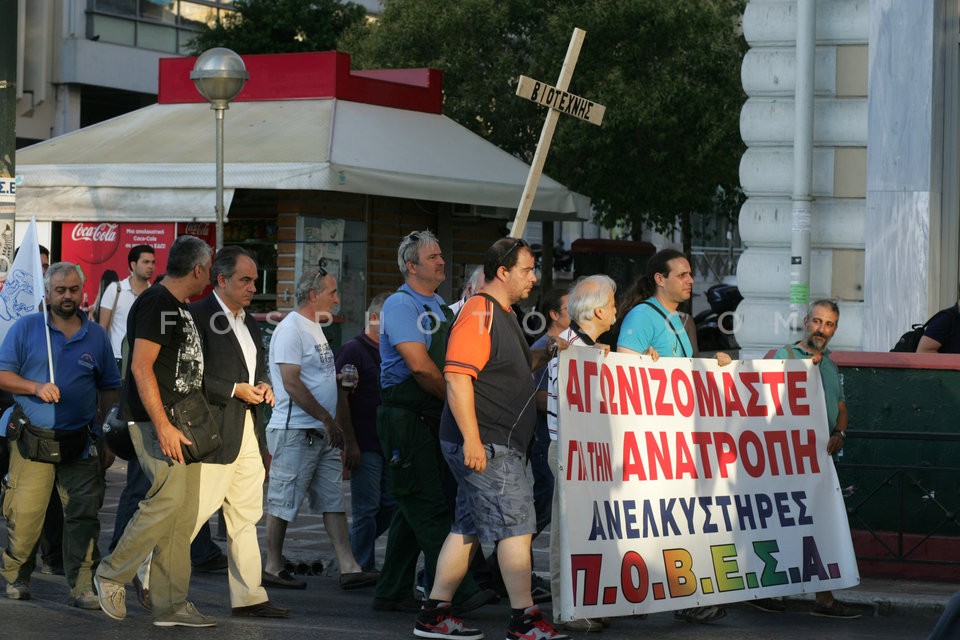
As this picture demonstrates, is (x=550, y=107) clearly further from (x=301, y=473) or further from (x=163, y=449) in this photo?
(x=163, y=449)

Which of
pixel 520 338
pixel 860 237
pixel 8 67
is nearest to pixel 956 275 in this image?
pixel 860 237

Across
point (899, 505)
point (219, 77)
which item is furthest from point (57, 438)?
point (899, 505)

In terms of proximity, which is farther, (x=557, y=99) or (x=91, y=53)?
(x=91, y=53)

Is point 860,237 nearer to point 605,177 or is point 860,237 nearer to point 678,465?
point 678,465

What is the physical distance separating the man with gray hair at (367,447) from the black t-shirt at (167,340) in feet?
5.81

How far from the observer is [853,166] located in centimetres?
1225

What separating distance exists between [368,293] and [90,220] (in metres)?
3.07

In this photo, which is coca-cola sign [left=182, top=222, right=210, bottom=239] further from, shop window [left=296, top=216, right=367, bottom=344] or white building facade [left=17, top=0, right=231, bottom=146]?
white building facade [left=17, top=0, right=231, bottom=146]

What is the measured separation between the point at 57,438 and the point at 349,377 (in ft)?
5.65

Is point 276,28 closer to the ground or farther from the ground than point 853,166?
farther from the ground

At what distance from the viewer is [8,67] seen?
10.0 meters

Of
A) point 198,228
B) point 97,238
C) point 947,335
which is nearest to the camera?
point 947,335

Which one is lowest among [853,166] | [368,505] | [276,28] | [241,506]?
[368,505]

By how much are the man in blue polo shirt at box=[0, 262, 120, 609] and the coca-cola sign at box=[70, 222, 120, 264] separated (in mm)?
8721
